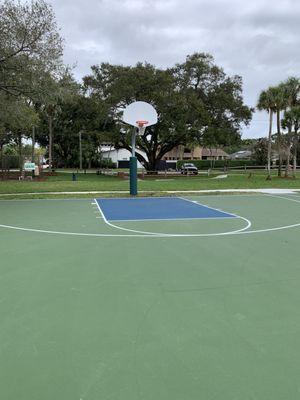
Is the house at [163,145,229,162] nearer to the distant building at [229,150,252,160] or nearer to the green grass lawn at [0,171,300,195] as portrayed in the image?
the distant building at [229,150,252,160]

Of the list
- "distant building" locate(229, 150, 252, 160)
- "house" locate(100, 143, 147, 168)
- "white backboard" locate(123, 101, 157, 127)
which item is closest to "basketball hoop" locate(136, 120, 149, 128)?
"white backboard" locate(123, 101, 157, 127)

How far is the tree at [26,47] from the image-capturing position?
1733cm

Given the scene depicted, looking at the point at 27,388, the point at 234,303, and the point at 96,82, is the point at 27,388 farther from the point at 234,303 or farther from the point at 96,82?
the point at 96,82

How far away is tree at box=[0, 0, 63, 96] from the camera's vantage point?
17.3 m

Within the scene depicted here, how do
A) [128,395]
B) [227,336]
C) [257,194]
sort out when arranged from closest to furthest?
[128,395] → [227,336] → [257,194]

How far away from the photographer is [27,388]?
3213 mm

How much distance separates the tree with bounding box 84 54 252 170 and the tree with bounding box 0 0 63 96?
2256cm

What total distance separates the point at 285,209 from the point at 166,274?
9084mm

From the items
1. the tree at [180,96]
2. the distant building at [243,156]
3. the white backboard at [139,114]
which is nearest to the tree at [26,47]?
the white backboard at [139,114]

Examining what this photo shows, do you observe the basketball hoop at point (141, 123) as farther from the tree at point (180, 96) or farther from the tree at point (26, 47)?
the tree at point (180, 96)

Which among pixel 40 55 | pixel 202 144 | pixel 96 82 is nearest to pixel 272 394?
pixel 40 55

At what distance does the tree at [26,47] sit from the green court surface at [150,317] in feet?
34.6

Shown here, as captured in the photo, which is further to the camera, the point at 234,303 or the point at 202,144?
the point at 202,144

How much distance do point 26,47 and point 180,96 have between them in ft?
80.8
